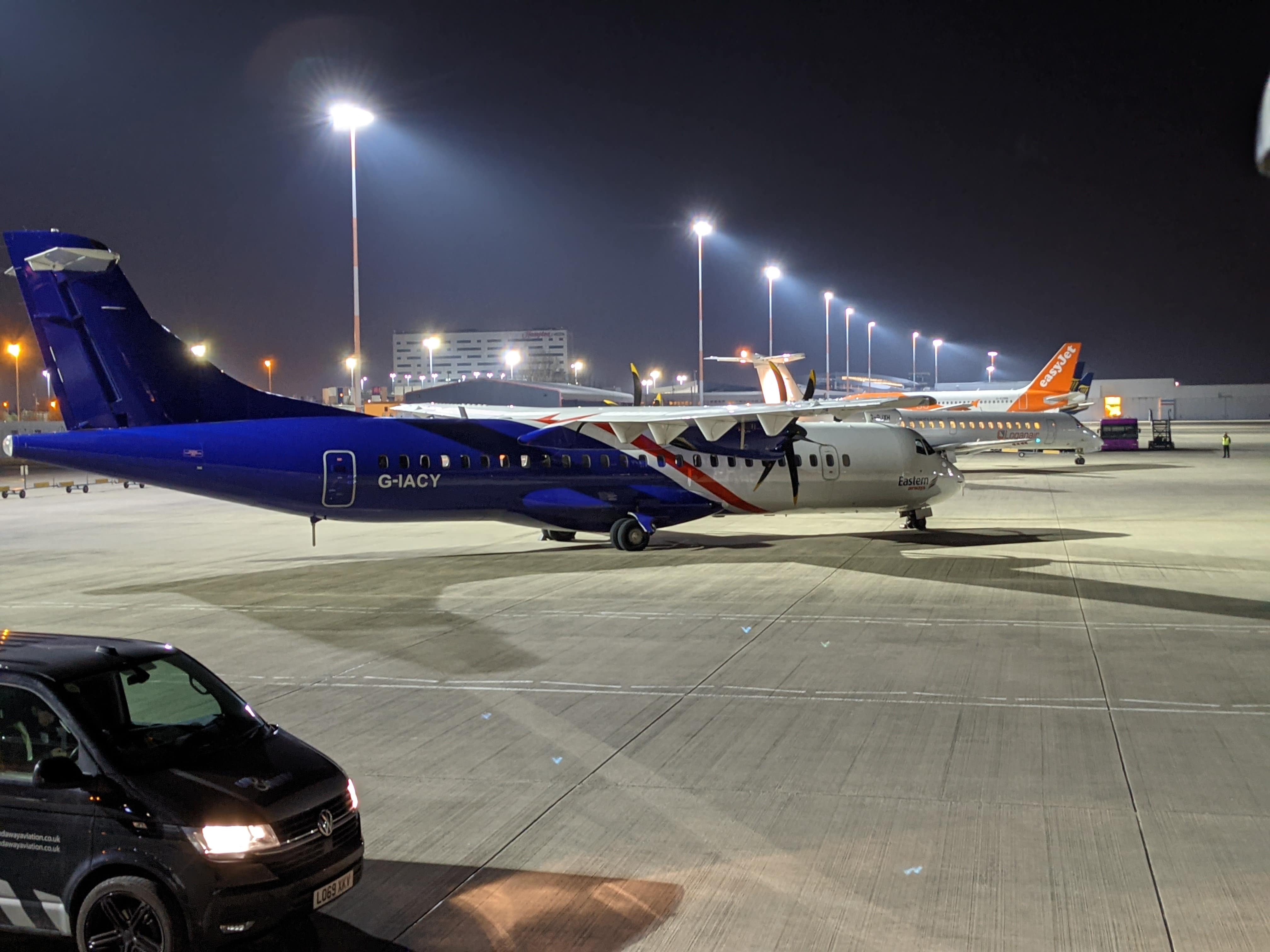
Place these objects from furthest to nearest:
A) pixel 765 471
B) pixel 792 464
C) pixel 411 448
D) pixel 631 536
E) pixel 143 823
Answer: pixel 792 464, pixel 765 471, pixel 631 536, pixel 411 448, pixel 143 823

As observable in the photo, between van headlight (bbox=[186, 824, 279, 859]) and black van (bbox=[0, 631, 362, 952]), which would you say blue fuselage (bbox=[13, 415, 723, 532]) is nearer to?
black van (bbox=[0, 631, 362, 952])

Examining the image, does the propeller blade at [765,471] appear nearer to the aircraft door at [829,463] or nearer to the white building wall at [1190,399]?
the aircraft door at [829,463]

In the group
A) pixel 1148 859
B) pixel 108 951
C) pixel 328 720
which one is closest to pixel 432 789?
pixel 328 720

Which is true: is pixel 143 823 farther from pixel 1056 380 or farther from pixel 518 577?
pixel 1056 380

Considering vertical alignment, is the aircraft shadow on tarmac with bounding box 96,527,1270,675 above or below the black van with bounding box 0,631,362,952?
below

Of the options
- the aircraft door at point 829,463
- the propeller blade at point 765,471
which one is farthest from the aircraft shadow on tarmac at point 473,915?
the aircraft door at point 829,463

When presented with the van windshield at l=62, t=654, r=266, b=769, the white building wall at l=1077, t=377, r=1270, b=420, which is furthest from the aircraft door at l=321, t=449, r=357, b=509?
the white building wall at l=1077, t=377, r=1270, b=420

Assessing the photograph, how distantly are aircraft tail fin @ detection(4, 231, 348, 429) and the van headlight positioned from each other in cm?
1696

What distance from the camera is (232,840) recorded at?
5.71m

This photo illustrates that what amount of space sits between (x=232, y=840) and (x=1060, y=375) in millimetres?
81886

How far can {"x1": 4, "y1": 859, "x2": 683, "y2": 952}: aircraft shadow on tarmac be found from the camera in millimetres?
6324

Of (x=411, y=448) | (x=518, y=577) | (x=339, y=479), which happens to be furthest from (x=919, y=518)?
(x=339, y=479)

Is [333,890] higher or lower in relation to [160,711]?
lower

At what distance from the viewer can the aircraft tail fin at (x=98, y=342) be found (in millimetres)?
19953
